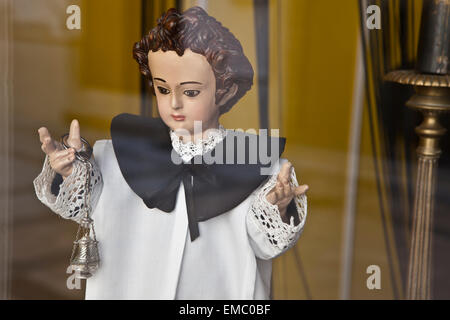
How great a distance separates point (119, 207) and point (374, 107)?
508 mm

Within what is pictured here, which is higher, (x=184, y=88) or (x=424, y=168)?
(x=184, y=88)

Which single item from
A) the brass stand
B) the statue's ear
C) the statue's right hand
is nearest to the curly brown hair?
the statue's ear

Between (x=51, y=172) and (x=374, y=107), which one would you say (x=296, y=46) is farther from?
(x=51, y=172)

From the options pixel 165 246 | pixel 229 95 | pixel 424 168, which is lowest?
pixel 165 246

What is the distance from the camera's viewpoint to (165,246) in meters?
0.92

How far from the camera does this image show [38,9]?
965 mm

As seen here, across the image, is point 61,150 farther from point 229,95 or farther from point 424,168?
point 424,168

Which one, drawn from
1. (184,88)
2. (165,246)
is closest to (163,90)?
(184,88)

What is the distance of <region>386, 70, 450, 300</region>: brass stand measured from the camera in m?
1.00

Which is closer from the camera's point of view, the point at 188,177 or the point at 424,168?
the point at 188,177

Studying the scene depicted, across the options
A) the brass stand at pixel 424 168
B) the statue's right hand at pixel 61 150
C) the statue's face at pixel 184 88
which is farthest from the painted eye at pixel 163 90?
the brass stand at pixel 424 168

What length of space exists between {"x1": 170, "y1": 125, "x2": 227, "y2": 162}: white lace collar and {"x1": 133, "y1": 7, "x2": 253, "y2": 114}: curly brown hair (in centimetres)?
6

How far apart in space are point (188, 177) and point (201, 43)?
0.73ft
